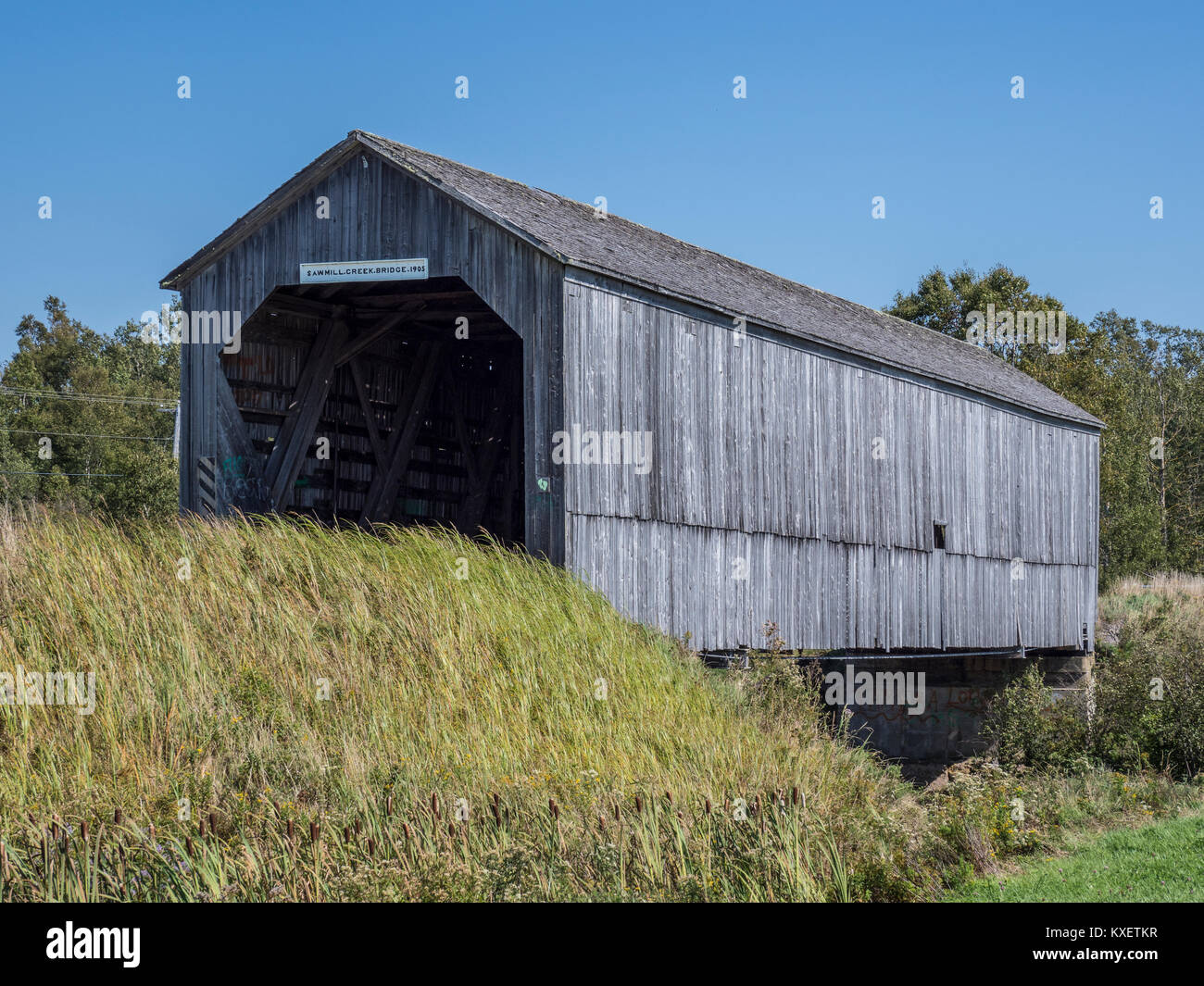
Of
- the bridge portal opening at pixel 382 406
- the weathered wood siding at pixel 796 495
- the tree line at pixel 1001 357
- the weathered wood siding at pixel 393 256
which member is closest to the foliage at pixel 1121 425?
the tree line at pixel 1001 357

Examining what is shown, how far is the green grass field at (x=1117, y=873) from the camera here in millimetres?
8914

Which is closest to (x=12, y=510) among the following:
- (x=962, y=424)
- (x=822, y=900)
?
(x=822, y=900)

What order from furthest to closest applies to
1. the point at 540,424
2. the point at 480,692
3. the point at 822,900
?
the point at 540,424 < the point at 480,692 < the point at 822,900

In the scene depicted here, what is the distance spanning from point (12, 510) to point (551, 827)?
7.47 metres

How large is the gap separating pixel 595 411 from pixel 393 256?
3.03 metres

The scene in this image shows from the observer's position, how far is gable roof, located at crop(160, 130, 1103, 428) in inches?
570

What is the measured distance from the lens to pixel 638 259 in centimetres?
1598

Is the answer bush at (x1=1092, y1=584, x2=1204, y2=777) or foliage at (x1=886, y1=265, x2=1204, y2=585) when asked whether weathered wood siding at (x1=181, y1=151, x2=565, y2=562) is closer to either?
bush at (x1=1092, y1=584, x2=1204, y2=777)

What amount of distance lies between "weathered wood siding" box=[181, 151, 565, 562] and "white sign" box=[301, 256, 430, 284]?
5.3 inches

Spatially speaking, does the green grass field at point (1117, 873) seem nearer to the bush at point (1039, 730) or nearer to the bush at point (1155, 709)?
the bush at point (1155, 709)

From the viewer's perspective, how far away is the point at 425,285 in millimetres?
16672

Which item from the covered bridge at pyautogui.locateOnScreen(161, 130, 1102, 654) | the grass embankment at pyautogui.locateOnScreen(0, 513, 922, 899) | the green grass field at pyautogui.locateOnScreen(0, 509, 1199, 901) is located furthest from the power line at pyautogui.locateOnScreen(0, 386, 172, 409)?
the green grass field at pyautogui.locateOnScreen(0, 509, 1199, 901)

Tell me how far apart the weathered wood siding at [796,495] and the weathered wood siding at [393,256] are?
303mm
